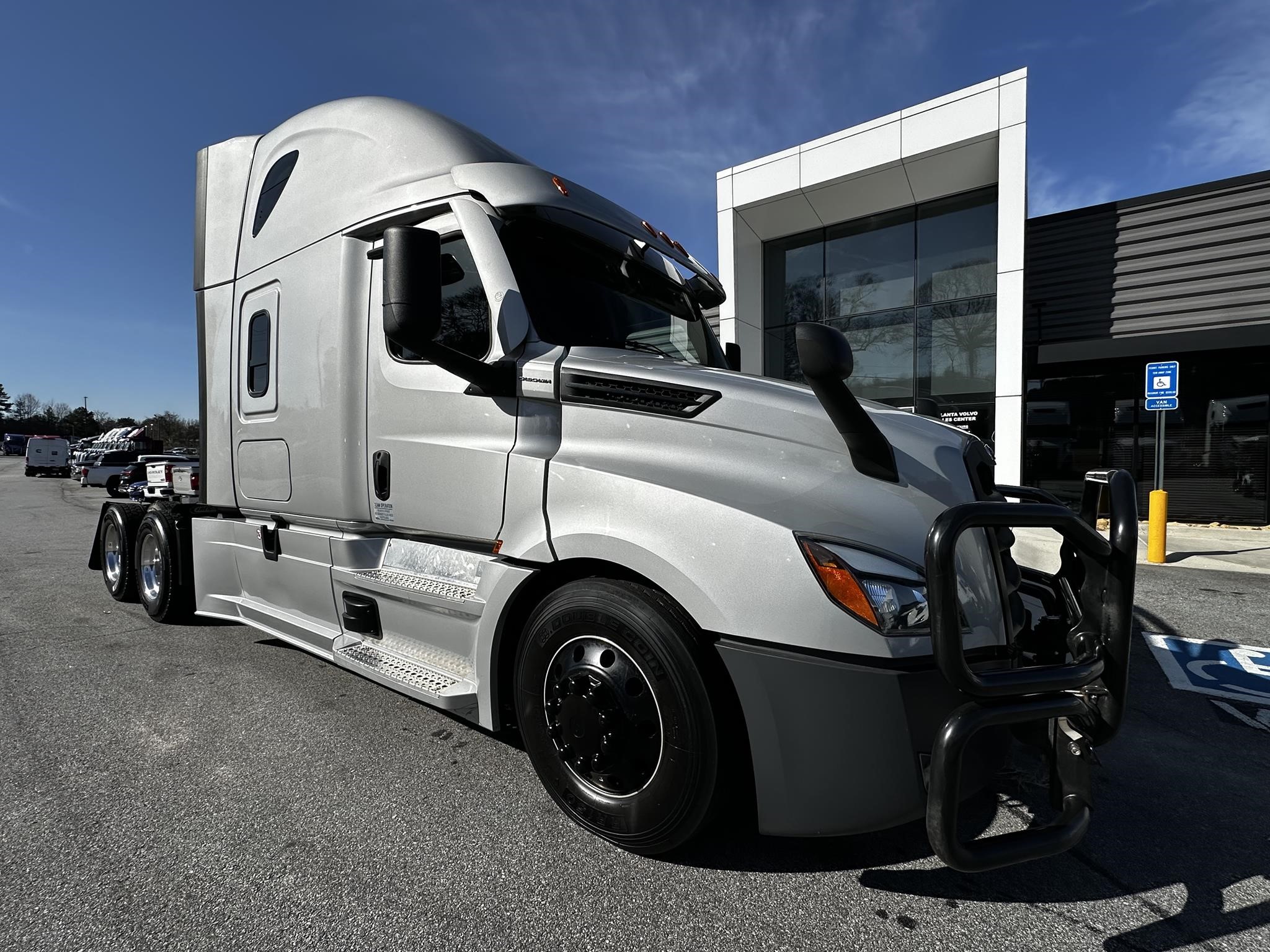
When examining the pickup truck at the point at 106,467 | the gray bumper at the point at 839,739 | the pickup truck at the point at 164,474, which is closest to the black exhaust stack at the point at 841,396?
the gray bumper at the point at 839,739

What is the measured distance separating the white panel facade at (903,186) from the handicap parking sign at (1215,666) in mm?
6968

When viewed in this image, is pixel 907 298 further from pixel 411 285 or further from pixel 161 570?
pixel 161 570

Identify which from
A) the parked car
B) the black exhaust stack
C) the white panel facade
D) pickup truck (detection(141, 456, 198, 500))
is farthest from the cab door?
the parked car

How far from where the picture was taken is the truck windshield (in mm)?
2809

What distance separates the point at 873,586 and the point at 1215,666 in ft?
13.4

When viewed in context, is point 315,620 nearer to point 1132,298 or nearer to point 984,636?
point 984,636

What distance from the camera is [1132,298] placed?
12227 millimetres

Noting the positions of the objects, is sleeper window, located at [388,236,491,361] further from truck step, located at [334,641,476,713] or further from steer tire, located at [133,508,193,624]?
steer tire, located at [133,508,193,624]

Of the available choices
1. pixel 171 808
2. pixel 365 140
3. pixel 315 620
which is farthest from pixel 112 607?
pixel 365 140

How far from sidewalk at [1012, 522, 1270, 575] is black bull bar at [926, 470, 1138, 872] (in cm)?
562

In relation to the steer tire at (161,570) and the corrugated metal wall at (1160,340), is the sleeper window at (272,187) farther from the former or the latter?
the corrugated metal wall at (1160,340)

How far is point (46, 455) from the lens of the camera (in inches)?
1468

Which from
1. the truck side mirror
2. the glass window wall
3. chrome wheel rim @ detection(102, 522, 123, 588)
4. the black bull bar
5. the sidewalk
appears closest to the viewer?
the black bull bar

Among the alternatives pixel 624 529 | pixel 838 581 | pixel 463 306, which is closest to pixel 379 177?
pixel 463 306
